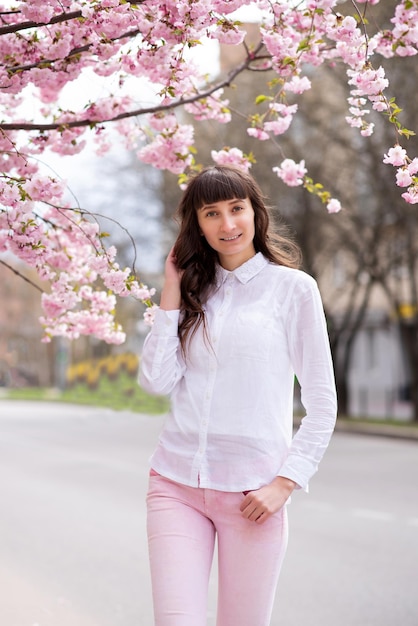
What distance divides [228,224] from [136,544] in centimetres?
599

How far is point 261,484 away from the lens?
10.0ft

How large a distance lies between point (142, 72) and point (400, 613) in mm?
3440

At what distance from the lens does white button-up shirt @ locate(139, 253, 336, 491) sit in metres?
3.08

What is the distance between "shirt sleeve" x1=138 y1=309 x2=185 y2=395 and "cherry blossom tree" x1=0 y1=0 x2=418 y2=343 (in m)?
1.06

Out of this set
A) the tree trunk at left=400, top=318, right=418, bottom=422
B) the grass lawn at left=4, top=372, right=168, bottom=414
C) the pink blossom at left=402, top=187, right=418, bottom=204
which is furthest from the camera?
the grass lawn at left=4, top=372, right=168, bottom=414

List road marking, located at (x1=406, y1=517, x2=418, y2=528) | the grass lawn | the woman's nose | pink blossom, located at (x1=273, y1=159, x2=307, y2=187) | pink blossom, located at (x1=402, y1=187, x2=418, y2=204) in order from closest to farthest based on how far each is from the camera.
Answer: the woman's nose → pink blossom, located at (x1=402, y1=187, x2=418, y2=204) → pink blossom, located at (x1=273, y1=159, x2=307, y2=187) → road marking, located at (x1=406, y1=517, x2=418, y2=528) → the grass lawn

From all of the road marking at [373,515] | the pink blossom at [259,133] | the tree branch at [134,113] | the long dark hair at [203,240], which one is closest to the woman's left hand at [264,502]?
the long dark hair at [203,240]

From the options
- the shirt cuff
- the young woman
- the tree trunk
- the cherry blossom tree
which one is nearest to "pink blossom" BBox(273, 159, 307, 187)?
the cherry blossom tree

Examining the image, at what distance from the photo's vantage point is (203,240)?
3436 mm

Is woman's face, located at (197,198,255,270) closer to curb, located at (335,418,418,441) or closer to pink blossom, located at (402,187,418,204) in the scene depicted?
pink blossom, located at (402,187,418,204)

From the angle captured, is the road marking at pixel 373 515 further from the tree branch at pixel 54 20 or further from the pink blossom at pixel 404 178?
the tree branch at pixel 54 20

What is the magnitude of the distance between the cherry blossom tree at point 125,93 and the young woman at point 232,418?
90 centimetres

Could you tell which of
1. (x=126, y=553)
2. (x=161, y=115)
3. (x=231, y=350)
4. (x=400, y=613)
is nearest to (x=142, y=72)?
(x=161, y=115)

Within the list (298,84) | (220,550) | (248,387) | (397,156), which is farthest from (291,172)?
(220,550)
